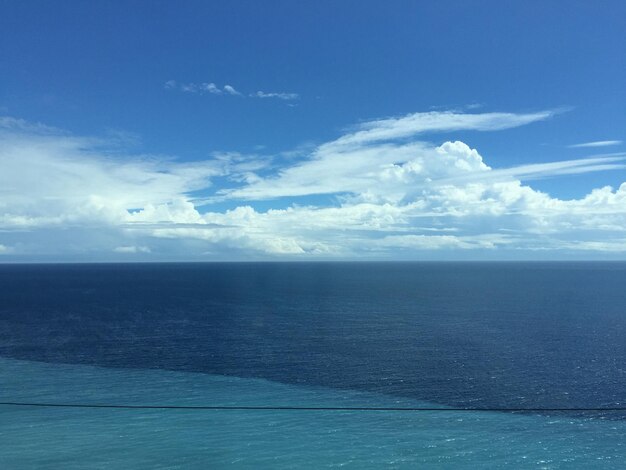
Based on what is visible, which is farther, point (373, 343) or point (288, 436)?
point (373, 343)

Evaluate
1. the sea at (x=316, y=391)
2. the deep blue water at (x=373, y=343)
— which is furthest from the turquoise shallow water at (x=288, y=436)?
the deep blue water at (x=373, y=343)

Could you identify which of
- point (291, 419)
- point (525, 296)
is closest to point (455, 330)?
point (291, 419)

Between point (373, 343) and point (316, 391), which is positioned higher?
point (373, 343)

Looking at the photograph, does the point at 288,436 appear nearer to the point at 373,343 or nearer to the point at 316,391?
the point at 316,391

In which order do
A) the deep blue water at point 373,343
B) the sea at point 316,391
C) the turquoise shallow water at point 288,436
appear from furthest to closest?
the deep blue water at point 373,343 → the sea at point 316,391 → the turquoise shallow water at point 288,436

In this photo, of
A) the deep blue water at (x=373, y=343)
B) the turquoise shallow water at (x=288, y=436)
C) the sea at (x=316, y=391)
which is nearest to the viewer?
the turquoise shallow water at (x=288, y=436)

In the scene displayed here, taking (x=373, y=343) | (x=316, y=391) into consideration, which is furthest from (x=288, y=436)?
(x=373, y=343)

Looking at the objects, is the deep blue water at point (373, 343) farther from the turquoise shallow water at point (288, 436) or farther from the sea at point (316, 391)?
the turquoise shallow water at point (288, 436)
